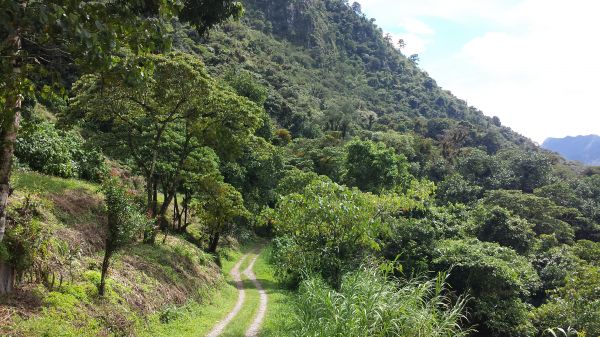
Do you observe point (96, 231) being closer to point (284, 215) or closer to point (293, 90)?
point (284, 215)

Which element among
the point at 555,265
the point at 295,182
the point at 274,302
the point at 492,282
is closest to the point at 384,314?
the point at 274,302

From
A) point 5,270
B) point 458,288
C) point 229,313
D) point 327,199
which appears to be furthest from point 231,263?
point 5,270

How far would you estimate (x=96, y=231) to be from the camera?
15.1 meters

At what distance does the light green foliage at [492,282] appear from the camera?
26.2 m

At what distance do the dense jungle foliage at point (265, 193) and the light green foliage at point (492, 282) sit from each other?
0.41 feet

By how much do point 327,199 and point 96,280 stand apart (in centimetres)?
782

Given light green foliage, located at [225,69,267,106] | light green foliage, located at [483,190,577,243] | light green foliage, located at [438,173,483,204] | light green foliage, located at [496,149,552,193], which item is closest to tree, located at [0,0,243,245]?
light green foliage, located at [483,190,577,243]

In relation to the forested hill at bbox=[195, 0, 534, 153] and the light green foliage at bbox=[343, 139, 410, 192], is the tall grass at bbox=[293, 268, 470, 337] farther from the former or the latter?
the forested hill at bbox=[195, 0, 534, 153]

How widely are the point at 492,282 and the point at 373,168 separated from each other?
20.8 m

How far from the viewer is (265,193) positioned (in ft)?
153

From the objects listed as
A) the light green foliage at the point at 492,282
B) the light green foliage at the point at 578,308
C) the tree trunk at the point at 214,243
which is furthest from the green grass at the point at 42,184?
the light green foliage at the point at 578,308

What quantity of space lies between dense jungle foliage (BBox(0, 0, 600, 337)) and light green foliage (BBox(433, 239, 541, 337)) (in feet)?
0.41

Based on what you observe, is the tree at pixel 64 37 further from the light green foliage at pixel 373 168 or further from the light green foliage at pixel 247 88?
the light green foliage at pixel 247 88

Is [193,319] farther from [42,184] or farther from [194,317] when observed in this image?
[42,184]
